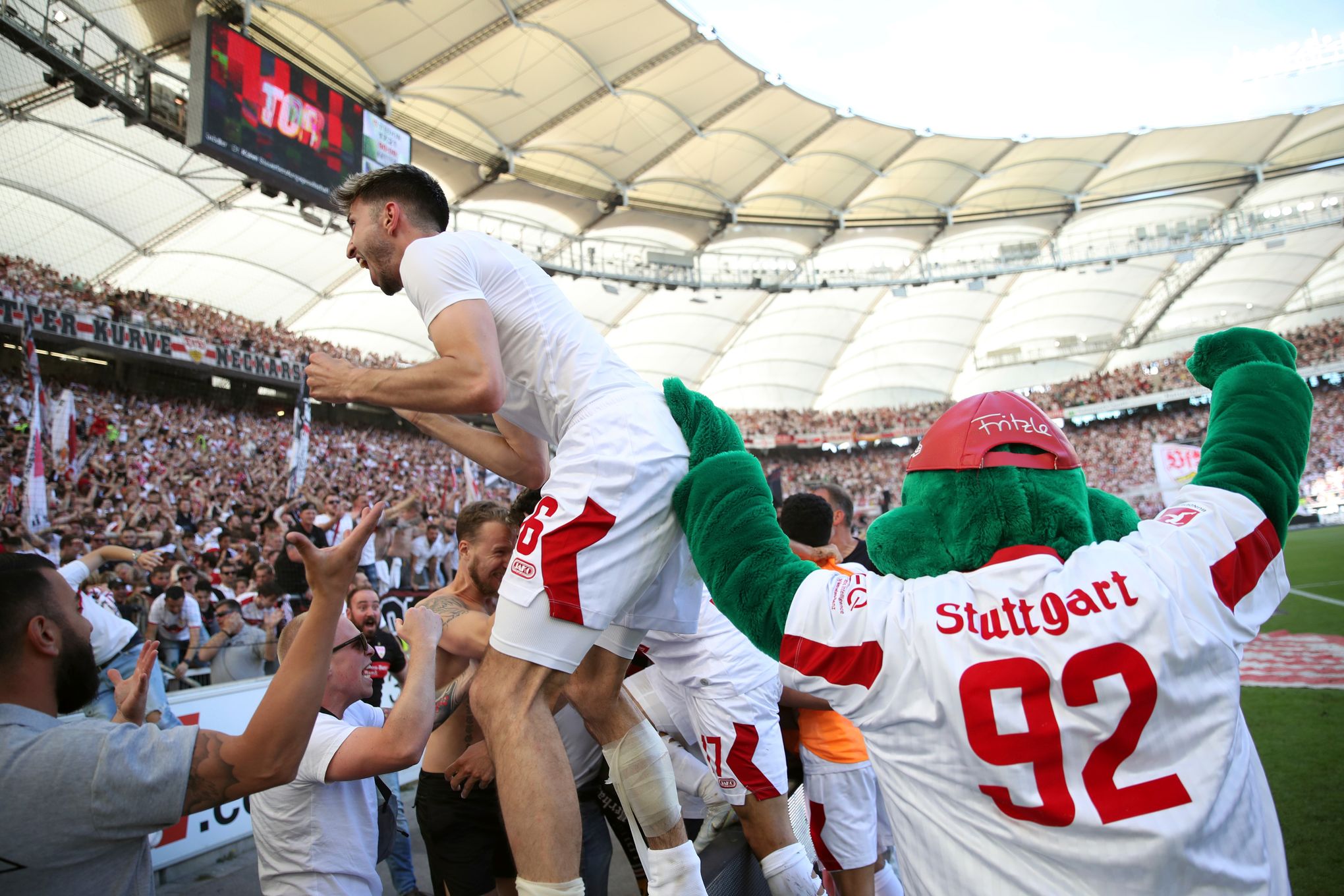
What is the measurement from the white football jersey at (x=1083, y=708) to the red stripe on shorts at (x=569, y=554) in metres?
0.67

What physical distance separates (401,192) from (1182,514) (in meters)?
2.16

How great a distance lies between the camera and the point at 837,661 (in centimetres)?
144

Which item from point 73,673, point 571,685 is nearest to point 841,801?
point 571,685

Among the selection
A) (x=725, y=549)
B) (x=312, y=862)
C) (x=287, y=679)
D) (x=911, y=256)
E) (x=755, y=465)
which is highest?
(x=911, y=256)

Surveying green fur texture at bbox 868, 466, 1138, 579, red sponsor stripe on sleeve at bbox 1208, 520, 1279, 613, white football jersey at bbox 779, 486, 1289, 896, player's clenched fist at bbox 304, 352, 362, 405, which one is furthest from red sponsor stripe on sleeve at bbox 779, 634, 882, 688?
player's clenched fist at bbox 304, 352, 362, 405

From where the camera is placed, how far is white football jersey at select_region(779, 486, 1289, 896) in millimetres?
1254

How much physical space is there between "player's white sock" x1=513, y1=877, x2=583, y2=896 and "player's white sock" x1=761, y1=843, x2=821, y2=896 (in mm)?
1094

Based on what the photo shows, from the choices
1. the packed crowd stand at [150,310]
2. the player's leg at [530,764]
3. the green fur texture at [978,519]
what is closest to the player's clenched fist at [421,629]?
the player's leg at [530,764]

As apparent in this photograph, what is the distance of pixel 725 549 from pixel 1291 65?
172ft

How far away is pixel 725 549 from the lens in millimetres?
1675

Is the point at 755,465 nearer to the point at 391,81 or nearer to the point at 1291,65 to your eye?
the point at 391,81

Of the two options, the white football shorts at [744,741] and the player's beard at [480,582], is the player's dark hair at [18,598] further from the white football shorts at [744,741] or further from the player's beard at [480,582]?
the white football shorts at [744,741]

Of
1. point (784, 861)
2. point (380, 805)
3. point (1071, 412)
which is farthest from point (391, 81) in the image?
point (1071, 412)

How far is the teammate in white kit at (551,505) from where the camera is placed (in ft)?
6.23
